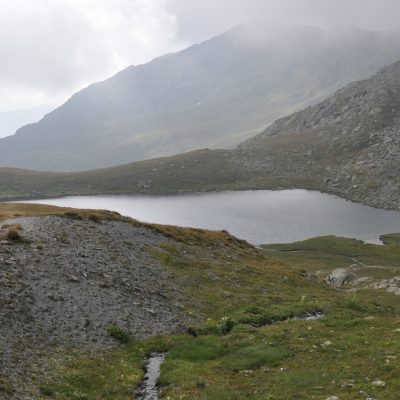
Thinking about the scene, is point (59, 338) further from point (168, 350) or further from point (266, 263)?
point (266, 263)

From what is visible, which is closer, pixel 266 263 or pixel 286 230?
pixel 266 263

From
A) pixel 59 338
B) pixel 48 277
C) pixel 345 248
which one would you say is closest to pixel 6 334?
pixel 59 338

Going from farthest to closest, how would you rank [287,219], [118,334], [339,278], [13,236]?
[287,219] < [339,278] < [13,236] < [118,334]

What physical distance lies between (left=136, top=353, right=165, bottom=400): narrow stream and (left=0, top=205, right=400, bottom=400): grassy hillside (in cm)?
45

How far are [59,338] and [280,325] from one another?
53.8 feet

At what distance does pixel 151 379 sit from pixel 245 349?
6.53 metres

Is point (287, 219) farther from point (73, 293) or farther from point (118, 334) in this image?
point (118, 334)

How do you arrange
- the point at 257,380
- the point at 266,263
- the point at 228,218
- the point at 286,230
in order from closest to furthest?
the point at 257,380
the point at 266,263
the point at 286,230
the point at 228,218

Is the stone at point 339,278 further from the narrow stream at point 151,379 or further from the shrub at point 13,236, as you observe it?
the narrow stream at point 151,379

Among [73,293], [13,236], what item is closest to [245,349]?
[73,293]

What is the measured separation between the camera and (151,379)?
26312 mm

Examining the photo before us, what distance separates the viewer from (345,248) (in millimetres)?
118625

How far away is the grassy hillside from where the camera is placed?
22453 millimetres

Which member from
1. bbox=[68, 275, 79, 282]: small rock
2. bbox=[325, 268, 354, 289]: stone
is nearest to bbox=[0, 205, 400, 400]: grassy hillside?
bbox=[68, 275, 79, 282]: small rock
